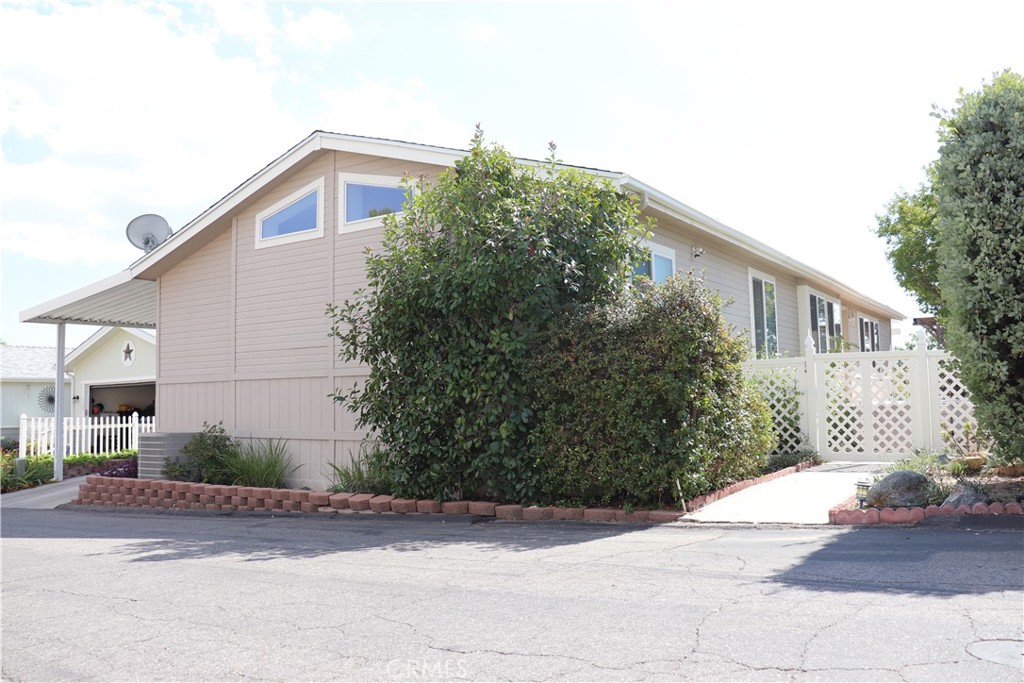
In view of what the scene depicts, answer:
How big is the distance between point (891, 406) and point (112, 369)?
23750 mm

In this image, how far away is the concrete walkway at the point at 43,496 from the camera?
14.2 meters

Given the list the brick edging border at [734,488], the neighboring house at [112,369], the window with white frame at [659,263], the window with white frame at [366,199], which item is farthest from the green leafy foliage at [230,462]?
the neighboring house at [112,369]

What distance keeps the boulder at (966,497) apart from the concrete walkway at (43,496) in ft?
45.5

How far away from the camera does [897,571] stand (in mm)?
5578

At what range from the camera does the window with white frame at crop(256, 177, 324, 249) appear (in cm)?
1338

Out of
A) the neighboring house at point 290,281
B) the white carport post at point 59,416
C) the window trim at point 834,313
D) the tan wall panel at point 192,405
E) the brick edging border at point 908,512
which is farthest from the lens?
the window trim at point 834,313

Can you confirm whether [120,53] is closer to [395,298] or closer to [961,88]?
[395,298]

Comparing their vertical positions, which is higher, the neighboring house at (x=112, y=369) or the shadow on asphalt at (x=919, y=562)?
the neighboring house at (x=112, y=369)

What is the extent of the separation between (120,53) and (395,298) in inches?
212

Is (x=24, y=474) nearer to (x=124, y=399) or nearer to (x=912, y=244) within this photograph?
(x=124, y=399)

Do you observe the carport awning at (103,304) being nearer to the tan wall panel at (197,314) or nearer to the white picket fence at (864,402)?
the tan wall panel at (197,314)

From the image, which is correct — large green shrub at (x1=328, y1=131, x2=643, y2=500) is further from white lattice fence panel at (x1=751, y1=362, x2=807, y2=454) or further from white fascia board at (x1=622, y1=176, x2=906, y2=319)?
white lattice fence panel at (x1=751, y1=362, x2=807, y2=454)

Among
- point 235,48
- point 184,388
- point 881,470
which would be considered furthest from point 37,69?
point 881,470

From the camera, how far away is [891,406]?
39.3 feet
